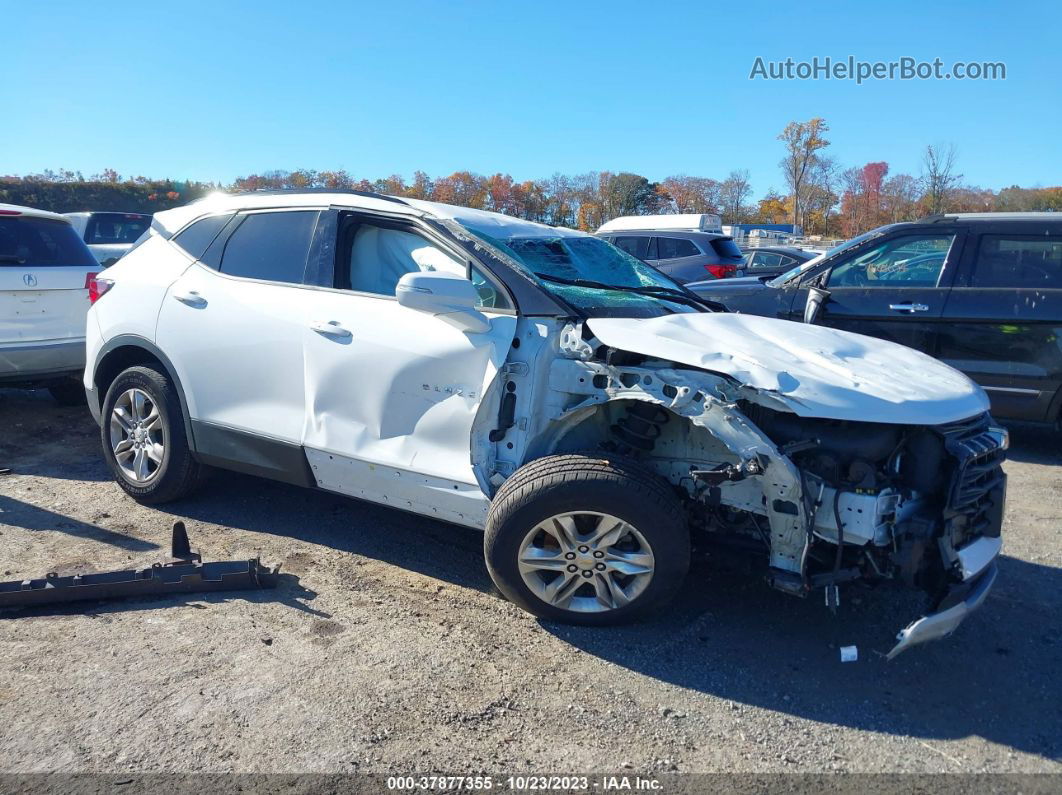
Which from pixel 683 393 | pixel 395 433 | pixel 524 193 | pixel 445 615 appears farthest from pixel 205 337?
pixel 524 193

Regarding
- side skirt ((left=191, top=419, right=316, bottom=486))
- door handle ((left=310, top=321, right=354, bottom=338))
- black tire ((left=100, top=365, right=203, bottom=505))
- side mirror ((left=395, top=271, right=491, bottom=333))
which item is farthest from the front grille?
black tire ((left=100, top=365, right=203, bottom=505))

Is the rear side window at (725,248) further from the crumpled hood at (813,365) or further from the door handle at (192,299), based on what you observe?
the door handle at (192,299)

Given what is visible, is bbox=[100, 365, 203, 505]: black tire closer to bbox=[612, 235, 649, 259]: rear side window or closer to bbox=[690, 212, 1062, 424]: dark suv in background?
bbox=[690, 212, 1062, 424]: dark suv in background

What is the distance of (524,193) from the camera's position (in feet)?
146

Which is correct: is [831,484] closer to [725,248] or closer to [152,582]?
[152,582]

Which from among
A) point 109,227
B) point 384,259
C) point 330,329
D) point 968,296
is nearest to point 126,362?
point 330,329

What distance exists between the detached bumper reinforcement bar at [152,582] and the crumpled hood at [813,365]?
2000 millimetres

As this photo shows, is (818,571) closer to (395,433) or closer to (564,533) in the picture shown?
(564,533)

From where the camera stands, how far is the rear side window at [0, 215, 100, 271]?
6.70 meters

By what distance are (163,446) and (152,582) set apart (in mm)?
1204

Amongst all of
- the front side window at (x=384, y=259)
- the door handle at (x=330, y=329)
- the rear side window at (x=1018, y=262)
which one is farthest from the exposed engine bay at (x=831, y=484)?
the rear side window at (x=1018, y=262)

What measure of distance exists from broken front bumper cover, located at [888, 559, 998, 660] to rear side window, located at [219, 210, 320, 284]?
10.7ft

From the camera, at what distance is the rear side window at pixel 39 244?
670cm

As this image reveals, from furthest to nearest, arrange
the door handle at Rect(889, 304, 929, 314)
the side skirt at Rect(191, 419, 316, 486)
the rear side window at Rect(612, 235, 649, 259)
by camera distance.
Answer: the rear side window at Rect(612, 235, 649, 259), the door handle at Rect(889, 304, 929, 314), the side skirt at Rect(191, 419, 316, 486)
